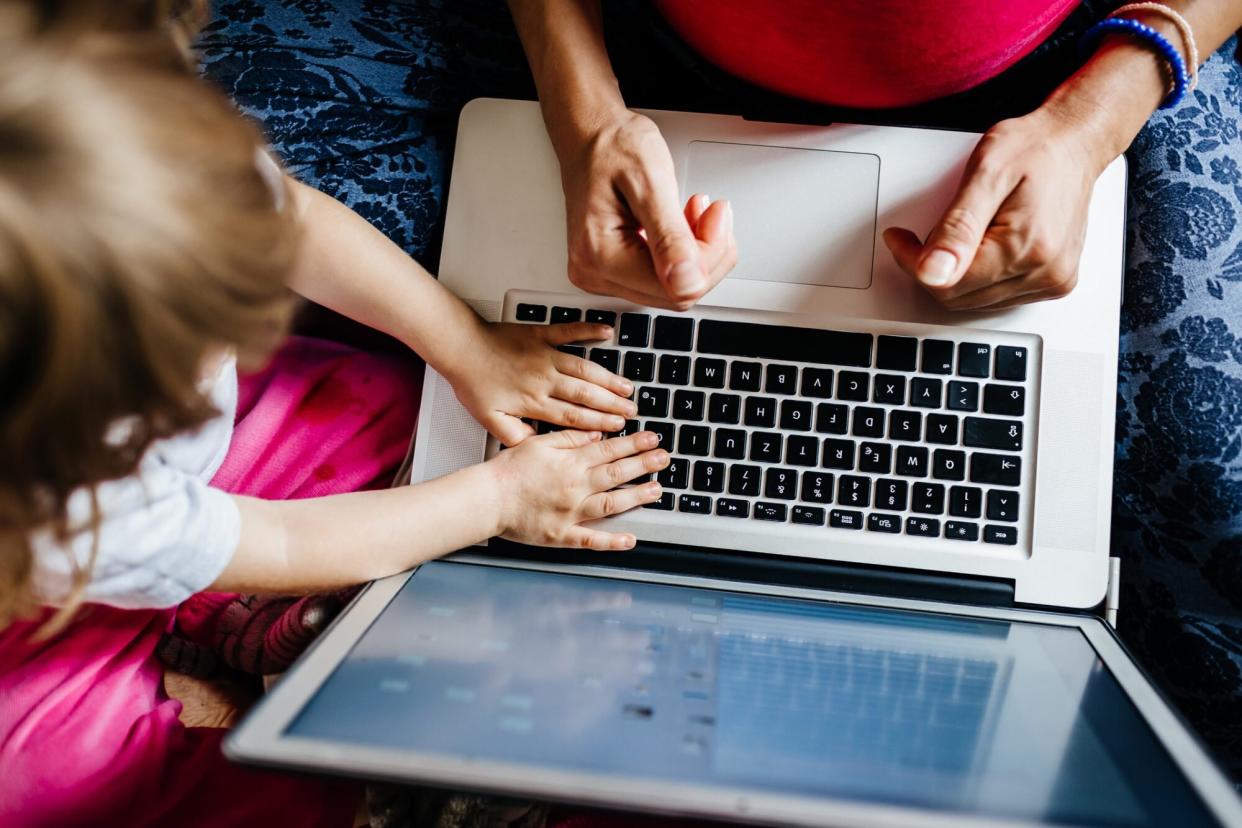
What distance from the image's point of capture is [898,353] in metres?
0.65

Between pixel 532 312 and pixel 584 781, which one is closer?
pixel 584 781

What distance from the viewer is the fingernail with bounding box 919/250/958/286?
566 millimetres

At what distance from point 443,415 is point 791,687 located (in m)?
0.36

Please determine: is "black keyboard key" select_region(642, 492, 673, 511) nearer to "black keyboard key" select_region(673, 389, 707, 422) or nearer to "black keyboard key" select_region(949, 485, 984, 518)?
"black keyboard key" select_region(673, 389, 707, 422)

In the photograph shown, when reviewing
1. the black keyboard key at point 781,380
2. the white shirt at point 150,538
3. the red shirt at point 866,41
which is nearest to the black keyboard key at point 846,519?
the black keyboard key at point 781,380

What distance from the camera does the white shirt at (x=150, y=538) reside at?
532 millimetres

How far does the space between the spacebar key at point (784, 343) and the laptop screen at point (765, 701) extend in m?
0.19

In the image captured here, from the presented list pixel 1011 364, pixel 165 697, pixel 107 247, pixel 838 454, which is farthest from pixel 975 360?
pixel 165 697

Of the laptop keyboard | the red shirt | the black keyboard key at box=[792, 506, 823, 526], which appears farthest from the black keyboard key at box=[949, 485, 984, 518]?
the red shirt

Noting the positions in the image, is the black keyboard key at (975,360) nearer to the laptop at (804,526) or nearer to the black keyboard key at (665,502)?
the laptop at (804,526)

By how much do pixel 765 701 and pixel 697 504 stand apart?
7.7 inches

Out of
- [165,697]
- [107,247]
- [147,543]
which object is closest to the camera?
[107,247]

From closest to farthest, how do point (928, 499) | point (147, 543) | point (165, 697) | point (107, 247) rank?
point (107, 247) → point (147, 543) → point (928, 499) → point (165, 697)

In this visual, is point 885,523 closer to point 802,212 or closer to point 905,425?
point 905,425
